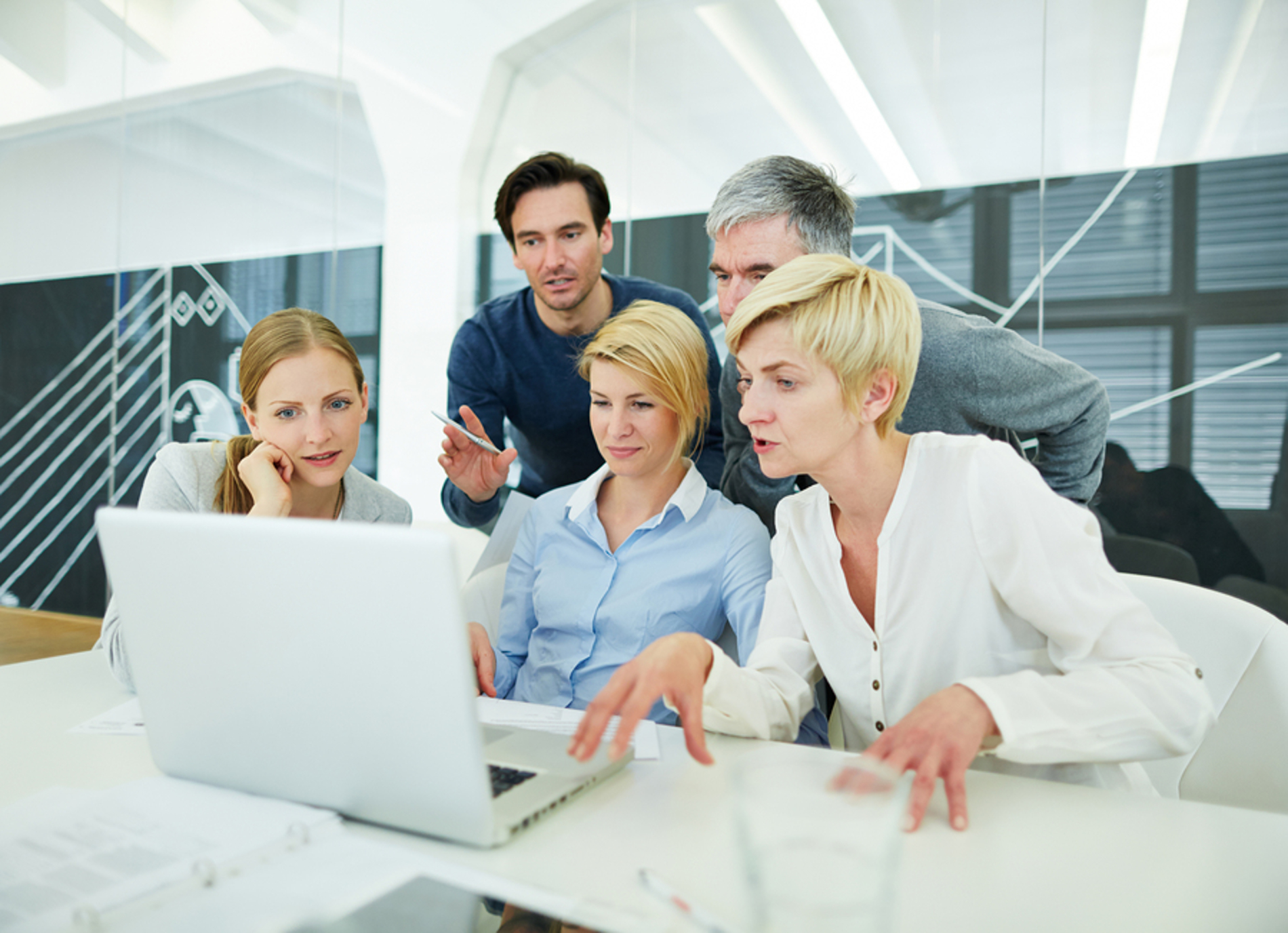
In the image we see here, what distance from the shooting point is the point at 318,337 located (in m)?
1.73

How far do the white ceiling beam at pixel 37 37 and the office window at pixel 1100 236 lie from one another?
16.4 ft

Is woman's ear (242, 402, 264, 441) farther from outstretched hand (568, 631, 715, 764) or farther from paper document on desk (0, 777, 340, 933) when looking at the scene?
outstretched hand (568, 631, 715, 764)

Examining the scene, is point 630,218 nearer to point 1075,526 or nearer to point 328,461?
point 328,461

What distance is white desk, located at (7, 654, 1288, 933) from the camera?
65cm

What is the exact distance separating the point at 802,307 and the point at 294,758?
84 cm

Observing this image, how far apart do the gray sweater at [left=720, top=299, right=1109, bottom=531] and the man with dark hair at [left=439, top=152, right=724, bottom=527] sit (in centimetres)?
61

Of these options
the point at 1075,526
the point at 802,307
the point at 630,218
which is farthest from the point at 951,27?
the point at 1075,526

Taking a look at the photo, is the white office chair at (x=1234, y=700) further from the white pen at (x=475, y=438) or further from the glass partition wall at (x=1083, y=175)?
the glass partition wall at (x=1083, y=175)

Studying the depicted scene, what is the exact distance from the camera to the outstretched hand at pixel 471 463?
1.96 metres

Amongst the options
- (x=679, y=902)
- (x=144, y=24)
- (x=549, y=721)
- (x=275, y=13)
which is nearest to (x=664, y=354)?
(x=549, y=721)

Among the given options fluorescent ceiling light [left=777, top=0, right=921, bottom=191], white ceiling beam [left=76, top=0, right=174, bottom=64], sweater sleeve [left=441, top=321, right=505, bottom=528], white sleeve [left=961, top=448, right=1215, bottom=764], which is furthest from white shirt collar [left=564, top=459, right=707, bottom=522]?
white ceiling beam [left=76, top=0, right=174, bottom=64]

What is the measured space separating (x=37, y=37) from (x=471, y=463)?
183 inches

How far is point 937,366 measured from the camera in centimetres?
164

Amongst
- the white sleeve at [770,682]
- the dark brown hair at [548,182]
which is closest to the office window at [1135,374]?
the dark brown hair at [548,182]
